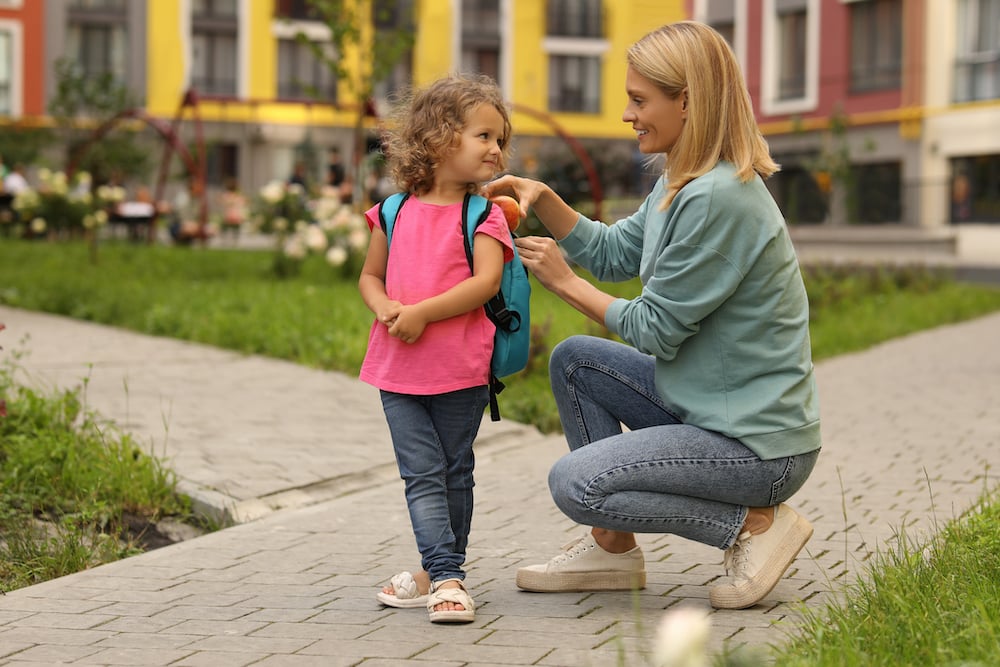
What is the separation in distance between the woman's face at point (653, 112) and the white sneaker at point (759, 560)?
3.57ft

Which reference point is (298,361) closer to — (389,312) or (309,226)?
(389,312)

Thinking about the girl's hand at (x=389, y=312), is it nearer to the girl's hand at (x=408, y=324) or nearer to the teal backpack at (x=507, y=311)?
the girl's hand at (x=408, y=324)

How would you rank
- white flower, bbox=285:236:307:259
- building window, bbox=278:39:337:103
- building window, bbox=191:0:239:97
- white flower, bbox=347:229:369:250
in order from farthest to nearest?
building window, bbox=278:39:337:103 < building window, bbox=191:0:239:97 < white flower, bbox=285:236:307:259 < white flower, bbox=347:229:369:250

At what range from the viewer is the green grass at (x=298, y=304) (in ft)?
31.0

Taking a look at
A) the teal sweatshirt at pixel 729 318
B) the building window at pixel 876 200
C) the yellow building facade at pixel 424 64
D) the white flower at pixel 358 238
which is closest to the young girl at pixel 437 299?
the teal sweatshirt at pixel 729 318

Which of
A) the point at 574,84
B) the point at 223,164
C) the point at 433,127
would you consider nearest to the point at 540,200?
the point at 433,127

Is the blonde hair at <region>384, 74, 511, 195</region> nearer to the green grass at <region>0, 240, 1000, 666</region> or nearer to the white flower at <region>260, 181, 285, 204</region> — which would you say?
the green grass at <region>0, 240, 1000, 666</region>

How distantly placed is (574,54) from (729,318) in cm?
4707

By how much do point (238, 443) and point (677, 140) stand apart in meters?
3.38

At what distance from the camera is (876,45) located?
116ft

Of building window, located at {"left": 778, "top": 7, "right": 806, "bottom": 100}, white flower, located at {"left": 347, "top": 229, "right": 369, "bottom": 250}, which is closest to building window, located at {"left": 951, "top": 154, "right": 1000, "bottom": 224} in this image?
building window, located at {"left": 778, "top": 7, "right": 806, "bottom": 100}

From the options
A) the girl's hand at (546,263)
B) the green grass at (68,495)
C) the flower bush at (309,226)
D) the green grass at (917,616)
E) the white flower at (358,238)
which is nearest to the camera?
the green grass at (917,616)

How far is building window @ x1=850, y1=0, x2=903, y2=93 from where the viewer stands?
34625 mm

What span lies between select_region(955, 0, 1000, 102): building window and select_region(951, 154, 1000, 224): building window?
4.89 feet
